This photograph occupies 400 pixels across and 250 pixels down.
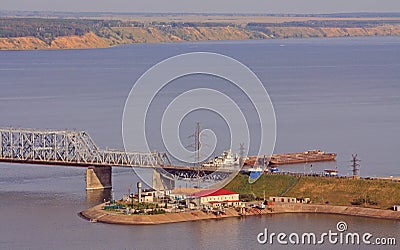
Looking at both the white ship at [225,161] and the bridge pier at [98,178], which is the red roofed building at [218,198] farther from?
the bridge pier at [98,178]

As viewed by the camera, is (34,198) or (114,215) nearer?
(114,215)

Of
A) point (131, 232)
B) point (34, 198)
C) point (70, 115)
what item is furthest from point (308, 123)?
point (131, 232)

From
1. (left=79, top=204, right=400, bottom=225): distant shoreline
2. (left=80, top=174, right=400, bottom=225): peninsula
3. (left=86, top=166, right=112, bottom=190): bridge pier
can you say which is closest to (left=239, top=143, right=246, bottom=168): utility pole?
(left=80, top=174, right=400, bottom=225): peninsula

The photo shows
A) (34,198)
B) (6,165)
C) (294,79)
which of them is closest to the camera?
(34,198)

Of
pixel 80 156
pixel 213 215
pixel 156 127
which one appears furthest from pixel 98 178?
pixel 156 127

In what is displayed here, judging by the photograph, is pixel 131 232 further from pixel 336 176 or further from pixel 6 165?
pixel 6 165

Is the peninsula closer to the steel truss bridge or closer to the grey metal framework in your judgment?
the steel truss bridge

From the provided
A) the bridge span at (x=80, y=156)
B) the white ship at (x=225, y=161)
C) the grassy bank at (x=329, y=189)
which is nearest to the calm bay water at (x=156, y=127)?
the bridge span at (x=80, y=156)

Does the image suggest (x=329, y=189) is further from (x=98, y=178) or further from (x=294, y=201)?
(x=98, y=178)
